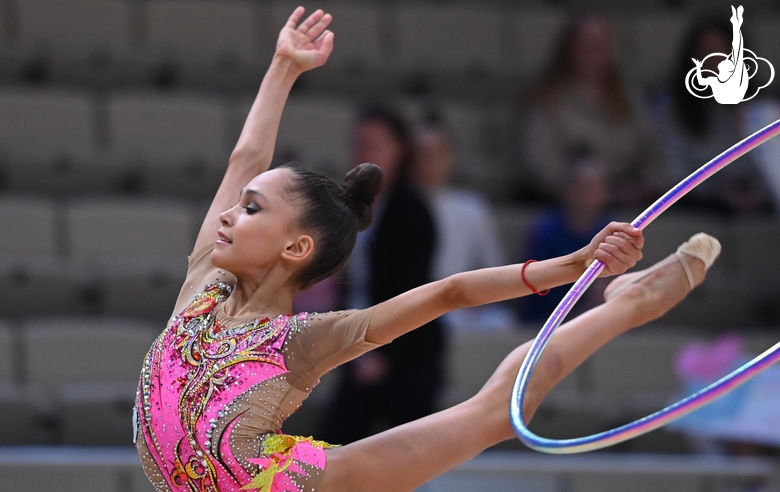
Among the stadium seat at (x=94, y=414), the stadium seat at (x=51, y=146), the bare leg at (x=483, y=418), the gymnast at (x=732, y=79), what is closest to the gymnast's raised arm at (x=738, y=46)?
the gymnast at (x=732, y=79)

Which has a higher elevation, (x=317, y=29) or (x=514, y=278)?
(x=317, y=29)

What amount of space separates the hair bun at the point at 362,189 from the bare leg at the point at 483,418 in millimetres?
487

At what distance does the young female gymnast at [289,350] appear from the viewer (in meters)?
2.12

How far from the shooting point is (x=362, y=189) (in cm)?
242

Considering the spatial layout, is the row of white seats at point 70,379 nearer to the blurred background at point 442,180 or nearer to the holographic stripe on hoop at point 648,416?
the blurred background at point 442,180

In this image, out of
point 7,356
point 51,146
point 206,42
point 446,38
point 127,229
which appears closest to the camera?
point 7,356

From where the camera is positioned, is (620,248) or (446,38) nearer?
(620,248)

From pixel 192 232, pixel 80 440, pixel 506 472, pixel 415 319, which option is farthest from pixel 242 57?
pixel 415 319

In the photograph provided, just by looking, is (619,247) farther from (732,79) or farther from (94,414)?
(94,414)

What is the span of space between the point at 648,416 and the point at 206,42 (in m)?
3.96

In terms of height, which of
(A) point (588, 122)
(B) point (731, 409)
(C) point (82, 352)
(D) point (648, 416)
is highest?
(A) point (588, 122)

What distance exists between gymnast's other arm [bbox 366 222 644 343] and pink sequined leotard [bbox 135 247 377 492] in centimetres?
13

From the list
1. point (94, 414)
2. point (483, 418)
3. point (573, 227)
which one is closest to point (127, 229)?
point (94, 414)

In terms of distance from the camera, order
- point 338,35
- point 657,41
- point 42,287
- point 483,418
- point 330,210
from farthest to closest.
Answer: point 657,41
point 338,35
point 42,287
point 483,418
point 330,210
